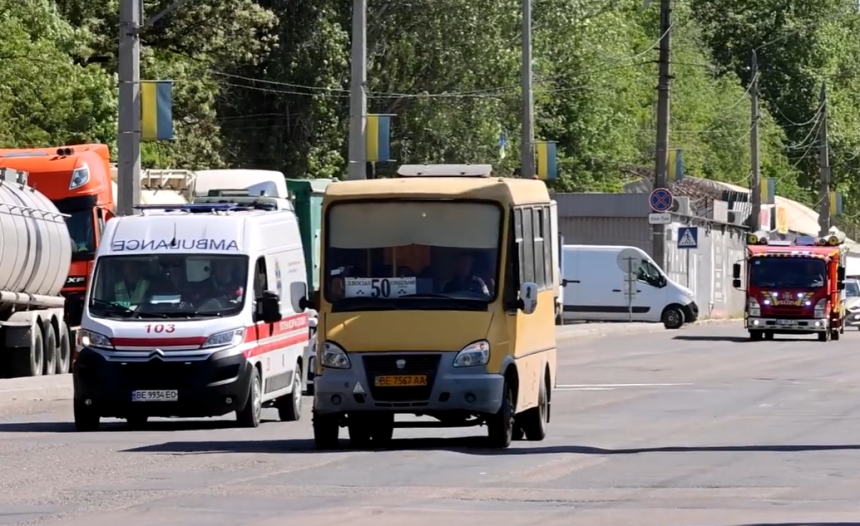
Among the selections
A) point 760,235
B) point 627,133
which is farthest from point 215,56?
point 627,133

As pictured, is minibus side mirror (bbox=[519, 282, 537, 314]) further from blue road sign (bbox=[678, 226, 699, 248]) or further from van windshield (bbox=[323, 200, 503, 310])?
blue road sign (bbox=[678, 226, 699, 248])

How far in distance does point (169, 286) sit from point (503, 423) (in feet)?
16.3

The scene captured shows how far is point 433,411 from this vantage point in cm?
1686

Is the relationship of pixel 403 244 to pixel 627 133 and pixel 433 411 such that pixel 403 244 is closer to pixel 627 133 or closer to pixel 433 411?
pixel 433 411

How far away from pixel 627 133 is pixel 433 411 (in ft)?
250

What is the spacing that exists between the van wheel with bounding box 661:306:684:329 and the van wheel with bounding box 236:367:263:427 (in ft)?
119

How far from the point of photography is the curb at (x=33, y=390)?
24219 mm

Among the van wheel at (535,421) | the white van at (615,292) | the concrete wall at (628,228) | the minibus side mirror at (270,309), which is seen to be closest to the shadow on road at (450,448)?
the van wheel at (535,421)

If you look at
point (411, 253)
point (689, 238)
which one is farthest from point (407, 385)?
point (689, 238)

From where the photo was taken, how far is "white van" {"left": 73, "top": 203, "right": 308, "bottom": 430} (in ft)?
64.7

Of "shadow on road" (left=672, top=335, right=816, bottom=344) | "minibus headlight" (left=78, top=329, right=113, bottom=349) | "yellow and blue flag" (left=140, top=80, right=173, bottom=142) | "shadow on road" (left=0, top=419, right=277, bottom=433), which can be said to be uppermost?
"yellow and blue flag" (left=140, top=80, right=173, bottom=142)

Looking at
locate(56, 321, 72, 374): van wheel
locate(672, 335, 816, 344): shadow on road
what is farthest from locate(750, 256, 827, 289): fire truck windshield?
locate(56, 321, 72, 374): van wheel

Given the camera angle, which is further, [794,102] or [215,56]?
[794,102]

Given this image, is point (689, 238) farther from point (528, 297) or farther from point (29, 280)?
point (528, 297)
